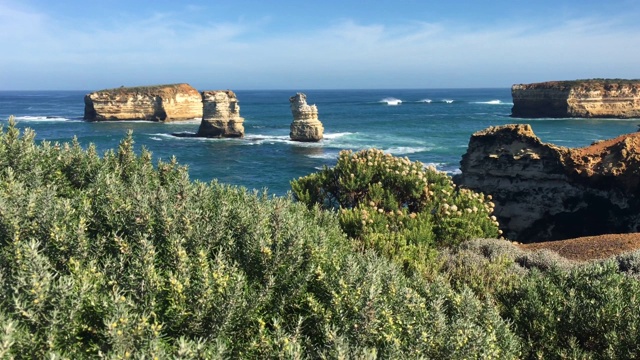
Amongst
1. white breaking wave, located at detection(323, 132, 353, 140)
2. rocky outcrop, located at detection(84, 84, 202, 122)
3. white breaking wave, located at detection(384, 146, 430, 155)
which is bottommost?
white breaking wave, located at detection(384, 146, 430, 155)

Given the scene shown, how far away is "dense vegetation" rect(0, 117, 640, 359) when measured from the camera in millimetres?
3992

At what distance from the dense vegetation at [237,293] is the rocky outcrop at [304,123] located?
58.6 meters

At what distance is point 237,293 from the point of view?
4605 mm

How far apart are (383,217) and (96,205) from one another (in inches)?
290

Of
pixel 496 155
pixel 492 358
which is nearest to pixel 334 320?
pixel 492 358

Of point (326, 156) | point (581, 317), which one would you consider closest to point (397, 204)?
point (581, 317)

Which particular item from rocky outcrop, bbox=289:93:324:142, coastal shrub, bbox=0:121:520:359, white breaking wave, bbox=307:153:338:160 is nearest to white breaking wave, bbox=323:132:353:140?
rocky outcrop, bbox=289:93:324:142

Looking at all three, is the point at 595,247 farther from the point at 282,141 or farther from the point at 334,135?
the point at 334,135

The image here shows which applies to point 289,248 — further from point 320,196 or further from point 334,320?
point 320,196

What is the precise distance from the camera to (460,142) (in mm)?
67312

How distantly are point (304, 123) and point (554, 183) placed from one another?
47.9 metres

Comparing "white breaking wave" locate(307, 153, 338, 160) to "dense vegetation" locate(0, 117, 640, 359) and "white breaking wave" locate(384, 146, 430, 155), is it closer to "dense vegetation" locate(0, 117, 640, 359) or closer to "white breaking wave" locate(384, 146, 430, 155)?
"white breaking wave" locate(384, 146, 430, 155)

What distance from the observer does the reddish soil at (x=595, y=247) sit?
38.0ft

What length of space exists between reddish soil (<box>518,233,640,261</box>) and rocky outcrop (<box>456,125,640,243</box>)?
27.4 feet
